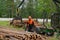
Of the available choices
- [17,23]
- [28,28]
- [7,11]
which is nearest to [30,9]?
[7,11]

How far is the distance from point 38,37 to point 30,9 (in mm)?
26029

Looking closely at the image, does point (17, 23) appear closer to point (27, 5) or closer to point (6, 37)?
point (27, 5)

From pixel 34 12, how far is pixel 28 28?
2017 cm

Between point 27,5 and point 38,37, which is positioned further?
point 27,5

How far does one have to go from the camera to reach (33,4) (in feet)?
123

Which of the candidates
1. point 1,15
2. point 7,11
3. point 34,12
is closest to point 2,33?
point 34,12

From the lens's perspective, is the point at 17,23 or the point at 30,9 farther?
the point at 30,9

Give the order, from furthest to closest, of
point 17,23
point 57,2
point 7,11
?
1. point 7,11
2. point 17,23
3. point 57,2

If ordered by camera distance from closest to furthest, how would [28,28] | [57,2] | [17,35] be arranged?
1. [57,2]
2. [17,35]
3. [28,28]

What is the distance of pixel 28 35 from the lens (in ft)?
37.0

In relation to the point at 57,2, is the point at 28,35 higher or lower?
lower

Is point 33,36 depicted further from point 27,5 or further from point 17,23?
point 27,5

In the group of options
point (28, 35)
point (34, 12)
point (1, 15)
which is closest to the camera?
point (28, 35)

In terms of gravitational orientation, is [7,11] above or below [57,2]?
below
